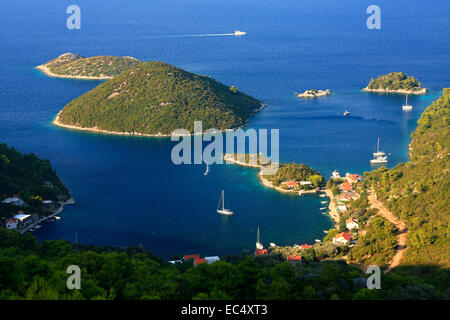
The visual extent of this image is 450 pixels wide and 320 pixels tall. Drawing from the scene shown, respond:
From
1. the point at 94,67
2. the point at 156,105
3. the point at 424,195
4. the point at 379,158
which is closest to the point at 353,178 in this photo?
the point at 379,158

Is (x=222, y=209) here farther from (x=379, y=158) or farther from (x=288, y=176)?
(x=379, y=158)

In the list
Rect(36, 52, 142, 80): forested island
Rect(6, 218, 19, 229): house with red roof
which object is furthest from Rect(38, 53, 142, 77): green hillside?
Rect(6, 218, 19, 229): house with red roof

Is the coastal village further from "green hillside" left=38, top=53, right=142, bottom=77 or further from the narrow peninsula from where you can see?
"green hillside" left=38, top=53, right=142, bottom=77

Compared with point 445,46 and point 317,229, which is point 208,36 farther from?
point 317,229

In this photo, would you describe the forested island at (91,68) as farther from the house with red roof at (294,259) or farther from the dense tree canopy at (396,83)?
the house with red roof at (294,259)

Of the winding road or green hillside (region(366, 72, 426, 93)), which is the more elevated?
green hillside (region(366, 72, 426, 93))

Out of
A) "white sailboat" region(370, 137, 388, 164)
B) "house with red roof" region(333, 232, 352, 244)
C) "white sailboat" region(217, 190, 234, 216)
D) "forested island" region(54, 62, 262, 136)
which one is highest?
"forested island" region(54, 62, 262, 136)

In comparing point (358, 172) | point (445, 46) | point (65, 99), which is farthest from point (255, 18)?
point (358, 172)
